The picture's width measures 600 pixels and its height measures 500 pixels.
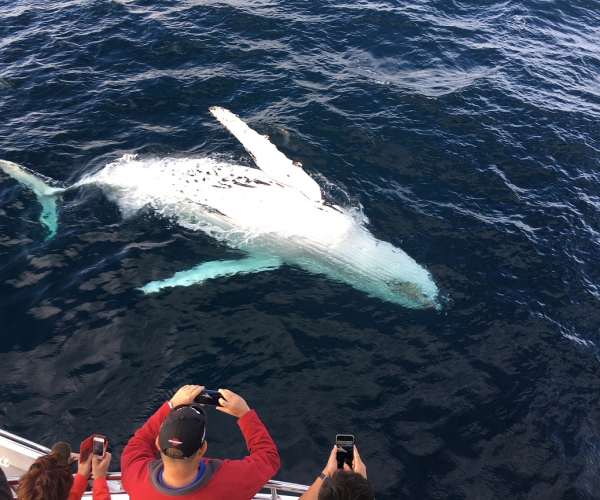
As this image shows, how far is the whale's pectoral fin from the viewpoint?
11023mm

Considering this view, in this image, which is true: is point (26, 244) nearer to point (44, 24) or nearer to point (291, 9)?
point (44, 24)

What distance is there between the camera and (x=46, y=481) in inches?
159

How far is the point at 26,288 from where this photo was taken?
1083cm

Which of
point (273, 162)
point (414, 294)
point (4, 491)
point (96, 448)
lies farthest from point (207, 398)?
point (273, 162)

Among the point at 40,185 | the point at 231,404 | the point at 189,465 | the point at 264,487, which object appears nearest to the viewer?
the point at 189,465

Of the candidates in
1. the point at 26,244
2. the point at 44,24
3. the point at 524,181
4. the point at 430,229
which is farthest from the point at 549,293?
the point at 44,24

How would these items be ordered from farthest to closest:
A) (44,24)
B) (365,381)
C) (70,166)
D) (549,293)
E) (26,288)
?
1. (44,24)
2. (70,166)
3. (549,293)
4. (26,288)
5. (365,381)

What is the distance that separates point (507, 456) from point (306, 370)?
4.52 m

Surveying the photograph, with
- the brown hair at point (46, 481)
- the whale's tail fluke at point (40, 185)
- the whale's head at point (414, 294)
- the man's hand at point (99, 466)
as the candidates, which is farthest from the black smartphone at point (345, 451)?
the whale's tail fluke at point (40, 185)

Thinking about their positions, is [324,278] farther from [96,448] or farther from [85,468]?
[85,468]

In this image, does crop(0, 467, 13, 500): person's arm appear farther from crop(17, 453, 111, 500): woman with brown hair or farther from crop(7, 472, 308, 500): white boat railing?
crop(7, 472, 308, 500): white boat railing

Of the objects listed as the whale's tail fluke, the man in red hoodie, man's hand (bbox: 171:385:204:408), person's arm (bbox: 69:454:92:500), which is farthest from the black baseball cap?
the whale's tail fluke

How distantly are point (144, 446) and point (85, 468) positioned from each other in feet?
2.60

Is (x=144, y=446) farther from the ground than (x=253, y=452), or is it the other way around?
(x=253, y=452)
